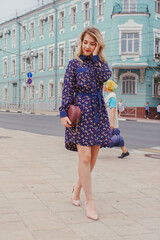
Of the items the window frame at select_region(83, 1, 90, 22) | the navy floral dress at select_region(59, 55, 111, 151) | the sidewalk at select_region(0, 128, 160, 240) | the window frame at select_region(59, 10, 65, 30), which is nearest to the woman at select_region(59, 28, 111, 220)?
the navy floral dress at select_region(59, 55, 111, 151)

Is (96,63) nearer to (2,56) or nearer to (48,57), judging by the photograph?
(48,57)

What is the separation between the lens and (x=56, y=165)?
707cm

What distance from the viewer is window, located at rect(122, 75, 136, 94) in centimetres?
3347

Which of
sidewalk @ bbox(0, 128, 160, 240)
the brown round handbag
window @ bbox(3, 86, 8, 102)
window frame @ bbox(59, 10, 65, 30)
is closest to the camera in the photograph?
sidewalk @ bbox(0, 128, 160, 240)

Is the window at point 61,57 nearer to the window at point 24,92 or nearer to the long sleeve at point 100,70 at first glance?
the window at point 24,92

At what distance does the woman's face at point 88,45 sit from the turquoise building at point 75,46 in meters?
28.9

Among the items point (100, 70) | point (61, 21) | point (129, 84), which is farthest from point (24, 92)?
point (100, 70)

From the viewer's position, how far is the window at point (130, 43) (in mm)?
33156

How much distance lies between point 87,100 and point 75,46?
3521cm

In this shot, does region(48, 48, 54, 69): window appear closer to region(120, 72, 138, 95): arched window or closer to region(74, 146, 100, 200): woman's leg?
region(120, 72, 138, 95): arched window

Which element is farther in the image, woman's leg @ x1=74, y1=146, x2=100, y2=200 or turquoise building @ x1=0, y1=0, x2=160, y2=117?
turquoise building @ x1=0, y1=0, x2=160, y2=117

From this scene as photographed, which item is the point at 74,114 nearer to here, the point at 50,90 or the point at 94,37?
the point at 94,37

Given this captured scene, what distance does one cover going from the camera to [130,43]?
33344 mm

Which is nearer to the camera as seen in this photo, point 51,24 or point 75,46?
point 75,46
